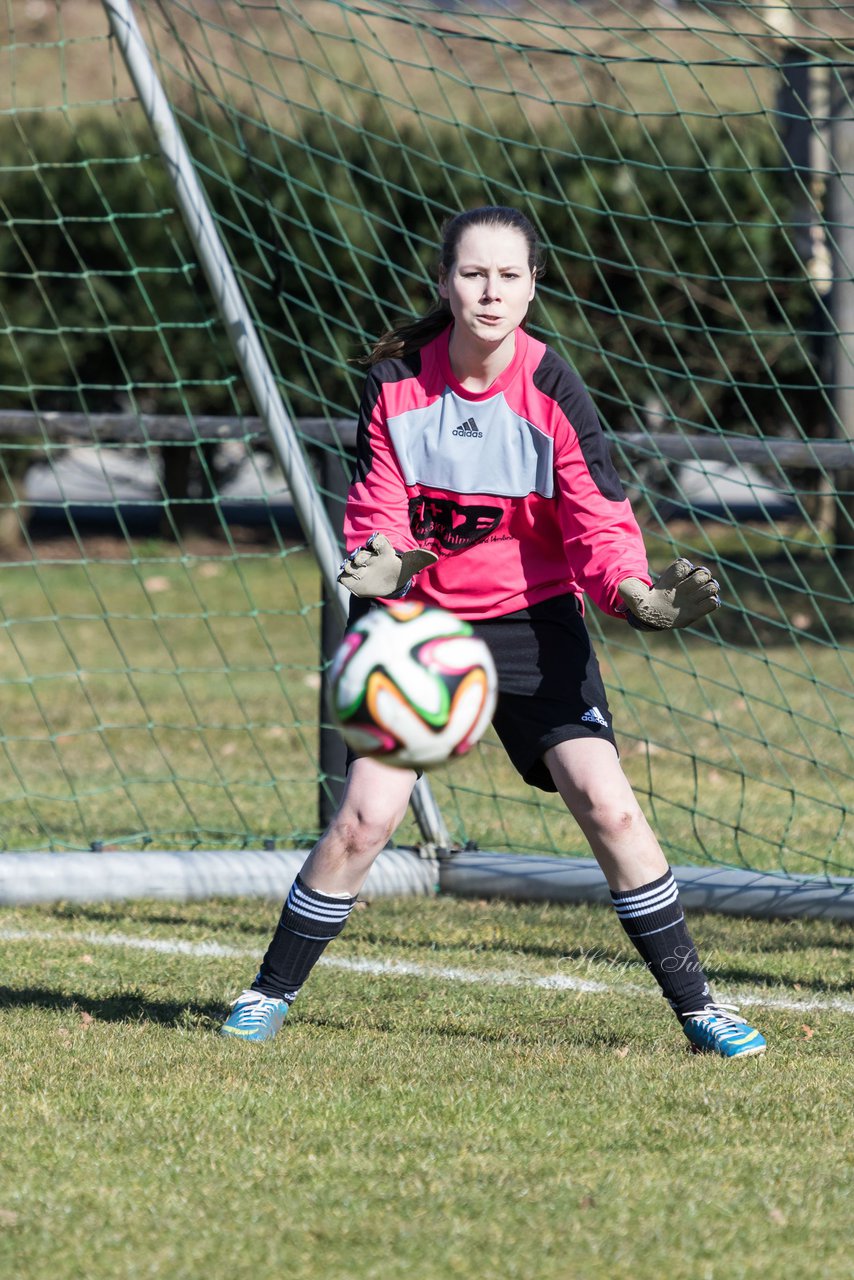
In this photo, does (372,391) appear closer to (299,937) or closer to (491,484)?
(491,484)

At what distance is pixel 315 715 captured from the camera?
9.18 metres

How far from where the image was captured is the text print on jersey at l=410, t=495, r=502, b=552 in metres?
3.71

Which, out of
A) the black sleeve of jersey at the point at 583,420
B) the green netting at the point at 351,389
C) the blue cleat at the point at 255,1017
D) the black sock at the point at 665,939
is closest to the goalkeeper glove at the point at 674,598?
the black sleeve of jersey at the point at 583,420

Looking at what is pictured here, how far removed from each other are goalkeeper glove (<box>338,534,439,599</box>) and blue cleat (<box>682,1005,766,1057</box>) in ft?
3.86

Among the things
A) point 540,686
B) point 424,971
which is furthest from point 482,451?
point 424,971

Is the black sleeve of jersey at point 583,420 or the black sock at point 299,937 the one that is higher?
the black sleeve of jersey at point 583,420

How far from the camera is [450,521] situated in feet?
12.2

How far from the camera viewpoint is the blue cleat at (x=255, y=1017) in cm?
377

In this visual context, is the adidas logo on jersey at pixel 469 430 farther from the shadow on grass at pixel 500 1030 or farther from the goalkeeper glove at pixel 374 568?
the shadow on grass at pixel 500 1030

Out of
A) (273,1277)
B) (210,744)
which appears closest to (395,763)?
(273,1277)

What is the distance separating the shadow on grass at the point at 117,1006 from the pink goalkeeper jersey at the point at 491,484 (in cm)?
117

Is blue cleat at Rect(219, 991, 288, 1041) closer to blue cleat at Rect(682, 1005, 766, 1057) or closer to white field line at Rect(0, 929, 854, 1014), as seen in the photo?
white field line at Rect(0, 929, 854, 1014)

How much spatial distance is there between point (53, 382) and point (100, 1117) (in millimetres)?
10753

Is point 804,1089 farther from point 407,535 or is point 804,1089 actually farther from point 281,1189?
point 407,535
